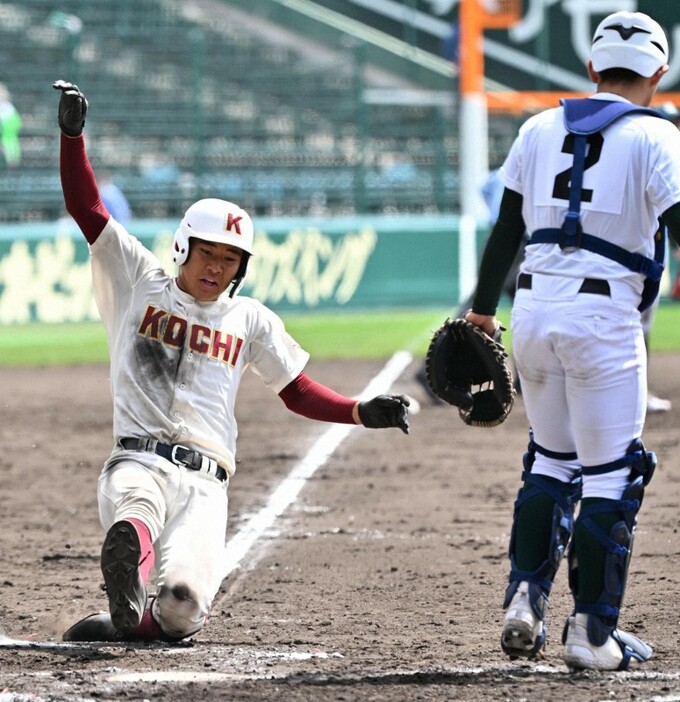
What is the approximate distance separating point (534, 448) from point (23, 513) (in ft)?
12.7

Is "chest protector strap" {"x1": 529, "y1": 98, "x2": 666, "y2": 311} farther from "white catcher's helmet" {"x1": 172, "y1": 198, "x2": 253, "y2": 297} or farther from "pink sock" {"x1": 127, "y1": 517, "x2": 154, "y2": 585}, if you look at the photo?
"pink sock" {"x1": 127, "y1": 517, "x2": 154, "y2": 585}

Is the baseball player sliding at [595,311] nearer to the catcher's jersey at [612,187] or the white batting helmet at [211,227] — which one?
the catcher's jersey at [612,187]

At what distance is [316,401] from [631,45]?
1.74 m

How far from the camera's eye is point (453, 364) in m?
4.75

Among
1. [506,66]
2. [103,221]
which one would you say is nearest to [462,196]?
[506,66]

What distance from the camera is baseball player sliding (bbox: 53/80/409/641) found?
4770 mm

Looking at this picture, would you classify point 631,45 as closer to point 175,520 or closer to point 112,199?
point 175,520

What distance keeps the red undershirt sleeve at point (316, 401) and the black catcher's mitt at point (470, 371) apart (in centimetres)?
45

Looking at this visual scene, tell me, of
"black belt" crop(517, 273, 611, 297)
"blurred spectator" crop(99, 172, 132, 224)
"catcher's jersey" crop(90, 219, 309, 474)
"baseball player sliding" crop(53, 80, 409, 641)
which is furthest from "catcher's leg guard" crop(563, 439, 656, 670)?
"blurred spectator" crop(99, 172, 132, 224)

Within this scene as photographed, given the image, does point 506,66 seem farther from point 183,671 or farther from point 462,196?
point 183,671

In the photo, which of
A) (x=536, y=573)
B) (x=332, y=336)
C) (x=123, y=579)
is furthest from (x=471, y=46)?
(x=123, y=579)

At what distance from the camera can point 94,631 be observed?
473cm

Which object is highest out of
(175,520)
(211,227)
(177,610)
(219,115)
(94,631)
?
(219,115)

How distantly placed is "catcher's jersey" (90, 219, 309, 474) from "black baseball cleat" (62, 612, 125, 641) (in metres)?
0.66
